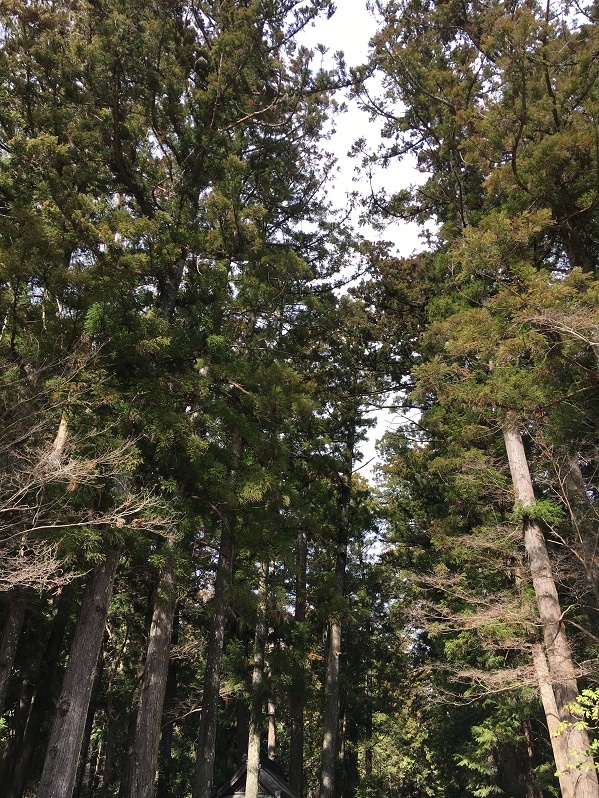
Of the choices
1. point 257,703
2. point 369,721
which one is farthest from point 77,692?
point 369,721

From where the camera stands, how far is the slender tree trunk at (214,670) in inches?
324

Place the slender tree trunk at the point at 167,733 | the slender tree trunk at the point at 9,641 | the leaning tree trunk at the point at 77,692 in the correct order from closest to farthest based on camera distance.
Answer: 1. the leaning tree trunk at the point at 77,692
2. the slender tree trunk at the point at 9,641
3. the slender tree trunk at the point at 167,733

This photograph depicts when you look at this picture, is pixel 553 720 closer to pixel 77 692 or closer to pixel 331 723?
pixel 331 723

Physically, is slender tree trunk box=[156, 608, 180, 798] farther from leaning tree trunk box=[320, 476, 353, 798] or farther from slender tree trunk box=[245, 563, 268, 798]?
slender tree trunk box=[245, 563, 268, 798]

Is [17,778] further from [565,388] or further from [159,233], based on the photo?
[565,388]

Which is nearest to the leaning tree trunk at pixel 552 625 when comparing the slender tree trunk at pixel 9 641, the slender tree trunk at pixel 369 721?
the slender tree trunk at pixel 9 641

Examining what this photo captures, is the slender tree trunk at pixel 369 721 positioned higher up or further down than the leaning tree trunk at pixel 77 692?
higher up

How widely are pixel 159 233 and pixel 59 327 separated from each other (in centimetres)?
244

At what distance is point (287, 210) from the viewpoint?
40.4 ft

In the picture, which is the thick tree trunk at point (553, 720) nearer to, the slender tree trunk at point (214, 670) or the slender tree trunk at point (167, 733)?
the slender tree trunk at point (214, 670)

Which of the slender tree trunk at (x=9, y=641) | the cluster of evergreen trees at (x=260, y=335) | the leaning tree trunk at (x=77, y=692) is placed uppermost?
the cluster of evergreen trees at (x=260, y=335)

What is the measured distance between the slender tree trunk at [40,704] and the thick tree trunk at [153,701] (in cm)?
446

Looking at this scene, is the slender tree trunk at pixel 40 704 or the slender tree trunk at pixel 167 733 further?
the slender tree trunk at pixel 167 733

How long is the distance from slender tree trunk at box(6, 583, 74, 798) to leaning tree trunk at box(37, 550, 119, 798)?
5477 millimetres
